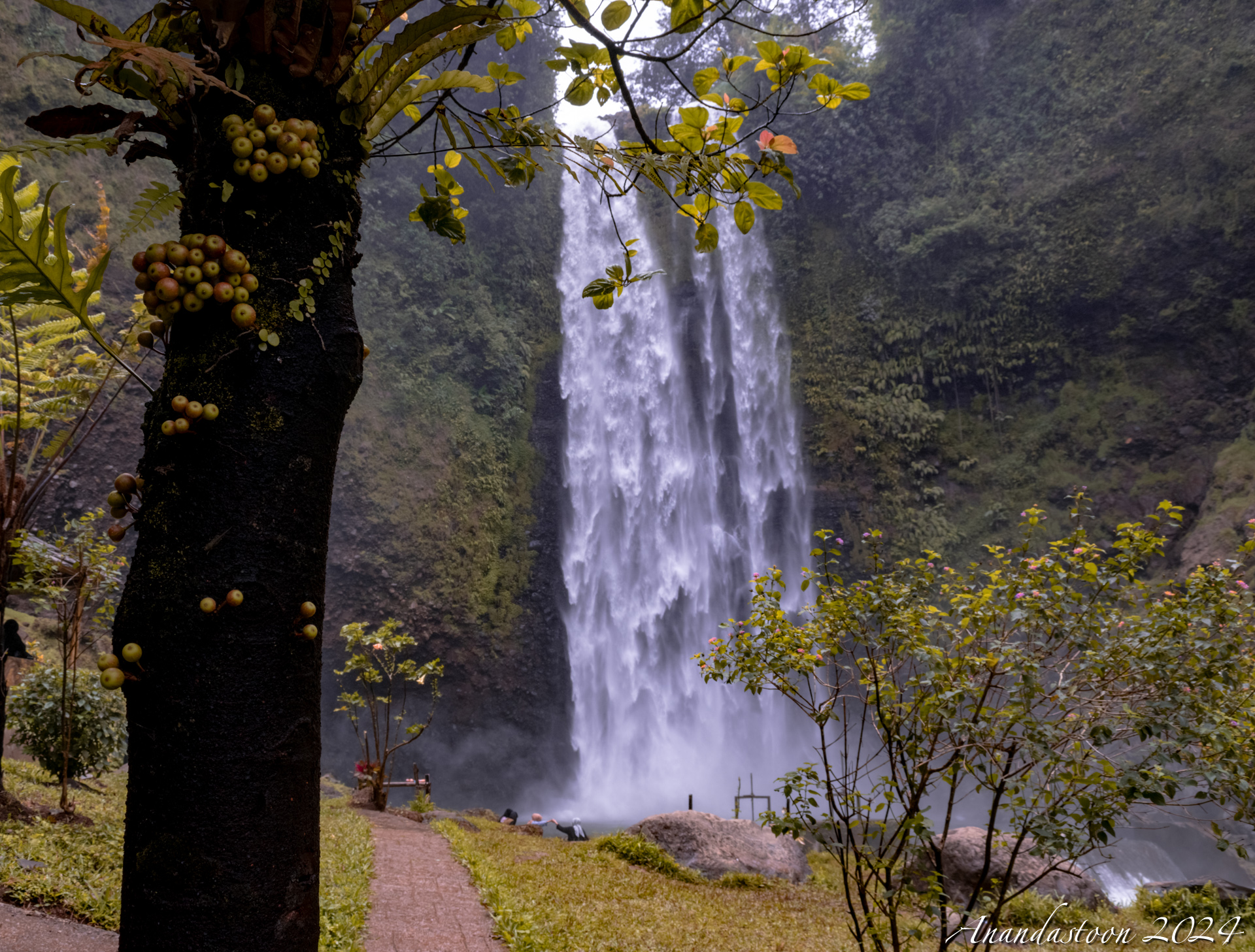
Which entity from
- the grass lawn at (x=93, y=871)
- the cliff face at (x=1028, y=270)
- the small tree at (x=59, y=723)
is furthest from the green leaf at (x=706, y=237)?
the cliff face at (x=1028, y=270)

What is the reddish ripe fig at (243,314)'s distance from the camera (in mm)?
1158

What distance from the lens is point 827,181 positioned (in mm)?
22922

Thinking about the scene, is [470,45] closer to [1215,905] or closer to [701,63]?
[1215,905]

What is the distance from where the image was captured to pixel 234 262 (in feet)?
3.90

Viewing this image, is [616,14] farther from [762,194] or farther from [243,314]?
[243,314]

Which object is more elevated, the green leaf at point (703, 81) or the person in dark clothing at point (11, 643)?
the green leaf at point (703, 81)

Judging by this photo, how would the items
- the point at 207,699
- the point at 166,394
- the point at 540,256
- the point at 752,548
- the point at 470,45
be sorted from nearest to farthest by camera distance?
the point at 207,699 → the point at 166,394 → the point at 470,45 → the point at 752,548 → the point at 540,256

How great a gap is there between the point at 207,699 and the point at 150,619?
0.51ft

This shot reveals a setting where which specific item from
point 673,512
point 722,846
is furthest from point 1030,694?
point 673,512

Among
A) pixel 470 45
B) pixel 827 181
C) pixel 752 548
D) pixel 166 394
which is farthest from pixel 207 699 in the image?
pixel 827 181

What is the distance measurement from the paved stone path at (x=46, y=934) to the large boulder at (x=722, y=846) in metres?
6.67

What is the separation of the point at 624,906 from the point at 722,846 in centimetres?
344

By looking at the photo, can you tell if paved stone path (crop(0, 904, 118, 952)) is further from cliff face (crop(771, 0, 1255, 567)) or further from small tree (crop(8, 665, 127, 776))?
cliff face (crop(771, 0, 1255, 567))

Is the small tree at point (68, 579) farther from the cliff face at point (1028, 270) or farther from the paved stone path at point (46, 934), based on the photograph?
the cliff face at point (1028, 270)
